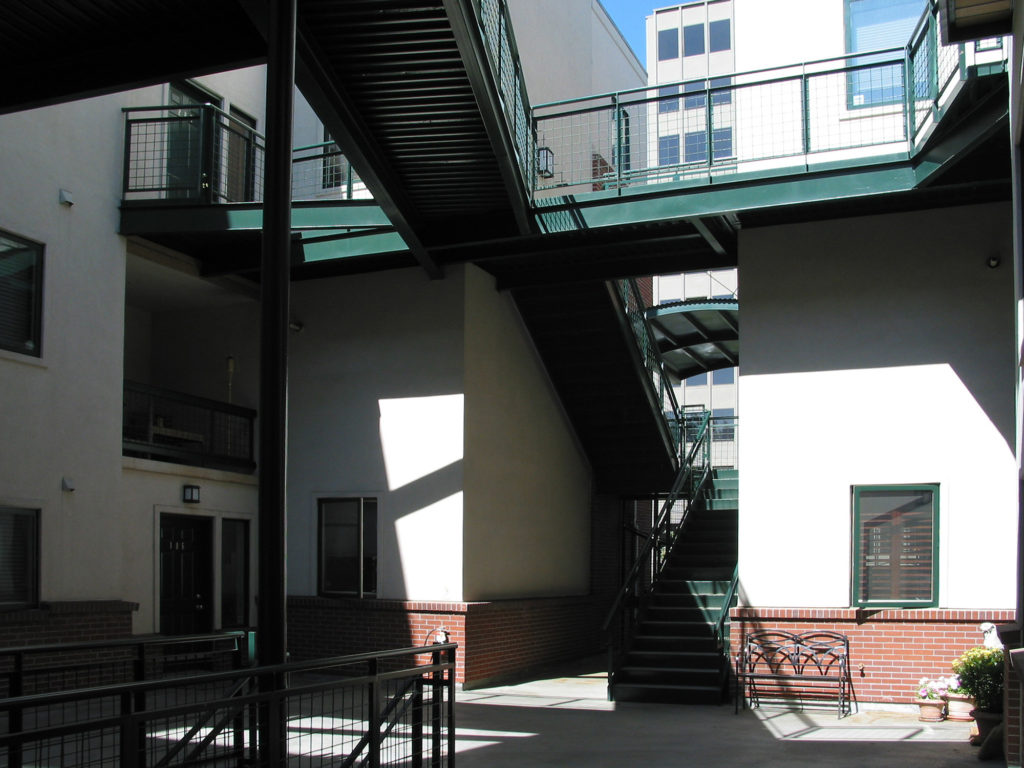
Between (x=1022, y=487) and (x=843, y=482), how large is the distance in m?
4.90

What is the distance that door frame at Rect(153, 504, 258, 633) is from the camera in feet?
44.6

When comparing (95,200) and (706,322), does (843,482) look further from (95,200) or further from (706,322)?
(95,200)

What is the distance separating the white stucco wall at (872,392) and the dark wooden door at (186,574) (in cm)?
700

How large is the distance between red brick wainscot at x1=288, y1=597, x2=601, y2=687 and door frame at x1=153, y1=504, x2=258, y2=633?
29.1 inches

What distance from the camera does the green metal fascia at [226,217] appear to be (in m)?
13.3

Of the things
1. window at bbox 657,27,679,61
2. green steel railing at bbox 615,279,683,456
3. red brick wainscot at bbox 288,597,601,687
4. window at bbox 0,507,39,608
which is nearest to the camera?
window at bbox 0,507,39,608

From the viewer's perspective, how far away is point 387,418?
49.0ft

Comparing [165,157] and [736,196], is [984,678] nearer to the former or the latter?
[736,196]

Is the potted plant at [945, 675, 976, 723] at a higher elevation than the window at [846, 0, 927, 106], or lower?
lower

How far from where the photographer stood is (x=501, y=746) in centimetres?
1007

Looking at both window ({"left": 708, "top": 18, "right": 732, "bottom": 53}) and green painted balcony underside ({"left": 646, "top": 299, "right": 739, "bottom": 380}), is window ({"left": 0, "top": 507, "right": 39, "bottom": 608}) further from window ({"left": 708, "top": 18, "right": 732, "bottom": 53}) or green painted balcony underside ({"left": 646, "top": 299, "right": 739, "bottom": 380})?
window ({"left": 708, "top": 18, "right": 732, "bottom": 53})

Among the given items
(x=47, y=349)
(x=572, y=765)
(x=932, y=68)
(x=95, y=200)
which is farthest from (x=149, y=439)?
(x=932, y=68)

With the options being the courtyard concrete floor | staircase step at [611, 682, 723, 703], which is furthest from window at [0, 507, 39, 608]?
staircase step at [611, 682, 723, 703]

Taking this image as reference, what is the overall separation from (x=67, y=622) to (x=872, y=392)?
30.7 ft
